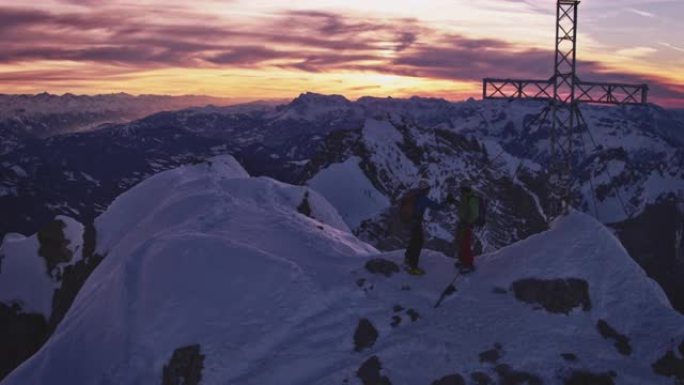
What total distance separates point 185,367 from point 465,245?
909 centimetres

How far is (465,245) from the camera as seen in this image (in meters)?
18.9

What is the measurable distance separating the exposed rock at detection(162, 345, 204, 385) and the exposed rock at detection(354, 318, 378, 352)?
4091 millimetres

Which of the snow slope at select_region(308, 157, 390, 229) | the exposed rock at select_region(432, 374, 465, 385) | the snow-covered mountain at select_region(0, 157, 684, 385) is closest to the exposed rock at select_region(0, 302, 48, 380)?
the snow-covered mountain at select_region(0, 157, 684, 385)

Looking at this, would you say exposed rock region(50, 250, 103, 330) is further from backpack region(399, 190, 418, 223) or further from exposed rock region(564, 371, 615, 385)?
exposed rock region(564, 371, 615, 385)

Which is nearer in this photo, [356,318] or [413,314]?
Result: [356,318]

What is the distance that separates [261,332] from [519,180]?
88916 millimetres

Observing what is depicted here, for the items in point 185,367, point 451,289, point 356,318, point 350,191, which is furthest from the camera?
point 350,191

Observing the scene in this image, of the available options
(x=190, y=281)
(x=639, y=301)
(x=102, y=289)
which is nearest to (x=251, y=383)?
(x=190, y=281)

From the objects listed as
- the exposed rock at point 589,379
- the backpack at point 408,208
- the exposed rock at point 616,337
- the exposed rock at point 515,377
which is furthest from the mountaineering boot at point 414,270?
the exposed rock at point 589,379

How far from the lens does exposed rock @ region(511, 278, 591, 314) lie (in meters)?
16.6

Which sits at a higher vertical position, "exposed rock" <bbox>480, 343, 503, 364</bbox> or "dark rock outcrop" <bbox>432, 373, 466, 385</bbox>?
"exposed rock" <bbox>480, 343, 503, 364</bbox>

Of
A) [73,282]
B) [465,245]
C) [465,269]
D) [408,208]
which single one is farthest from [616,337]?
[73,282]

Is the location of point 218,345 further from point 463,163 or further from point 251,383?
point 463,163

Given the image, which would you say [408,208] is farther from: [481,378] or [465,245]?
[481,378]
